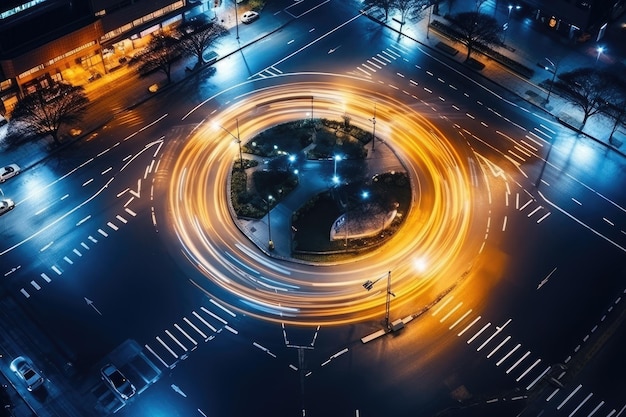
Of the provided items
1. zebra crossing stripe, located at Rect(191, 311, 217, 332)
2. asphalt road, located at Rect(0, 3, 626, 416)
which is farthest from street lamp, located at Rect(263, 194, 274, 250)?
zebra crossing stripe, located at Rect(191, 311, 217, 332)

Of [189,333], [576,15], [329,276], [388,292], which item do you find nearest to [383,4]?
[576,15]

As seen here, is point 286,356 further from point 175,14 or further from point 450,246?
point 175,14

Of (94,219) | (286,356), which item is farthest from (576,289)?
(94,219)

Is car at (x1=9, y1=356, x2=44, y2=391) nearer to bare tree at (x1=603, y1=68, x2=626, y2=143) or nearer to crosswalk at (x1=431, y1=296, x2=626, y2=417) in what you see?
crosswalk at (x1=431, y1=296, x2=626, y2=417)

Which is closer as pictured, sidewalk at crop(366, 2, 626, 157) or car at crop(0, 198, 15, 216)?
car at crop(0, 198, 15, 216)

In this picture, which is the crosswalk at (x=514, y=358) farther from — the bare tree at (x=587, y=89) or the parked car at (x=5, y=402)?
the parked car at (x=5, y=402)

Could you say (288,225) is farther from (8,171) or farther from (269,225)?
(8,171)
